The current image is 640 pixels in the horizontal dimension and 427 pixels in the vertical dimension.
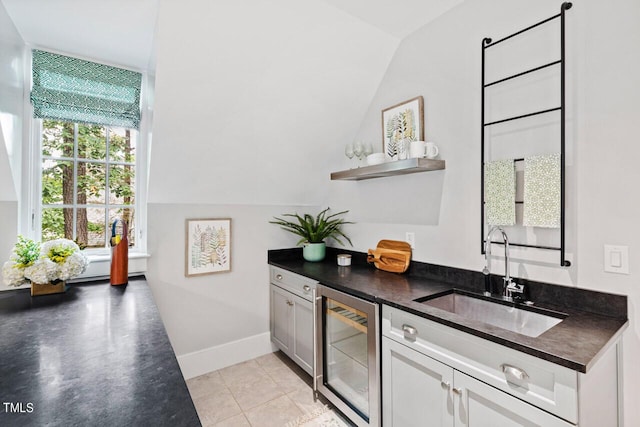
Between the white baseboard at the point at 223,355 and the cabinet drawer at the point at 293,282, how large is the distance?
0.57 meters

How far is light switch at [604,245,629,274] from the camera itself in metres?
1.27

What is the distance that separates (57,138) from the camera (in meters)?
2.14

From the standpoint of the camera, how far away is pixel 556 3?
1.45 metres

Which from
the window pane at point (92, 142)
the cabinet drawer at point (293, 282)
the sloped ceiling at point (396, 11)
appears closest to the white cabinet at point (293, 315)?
the cabinet drawer at point (293, 282)

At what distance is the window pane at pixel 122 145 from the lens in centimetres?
234

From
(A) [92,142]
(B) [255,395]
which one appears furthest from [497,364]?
(A) [92,142]

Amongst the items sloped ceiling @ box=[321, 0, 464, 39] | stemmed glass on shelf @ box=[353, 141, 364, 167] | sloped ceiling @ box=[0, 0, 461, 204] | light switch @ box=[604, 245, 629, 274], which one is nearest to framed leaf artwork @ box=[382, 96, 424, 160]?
stemmed glass on shelf @ box=[353, 141, 364, 167]

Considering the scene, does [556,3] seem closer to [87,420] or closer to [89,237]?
[87,420]

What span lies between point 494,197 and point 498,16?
37.8 inches

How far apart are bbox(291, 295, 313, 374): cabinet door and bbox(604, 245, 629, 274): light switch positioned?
1600 mm

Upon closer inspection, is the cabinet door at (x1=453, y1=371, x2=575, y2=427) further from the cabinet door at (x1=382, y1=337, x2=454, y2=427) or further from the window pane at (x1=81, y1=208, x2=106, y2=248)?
the window pane at (x1=81, y1=208, x2=106, y2=248)

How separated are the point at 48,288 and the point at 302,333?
1594 mm

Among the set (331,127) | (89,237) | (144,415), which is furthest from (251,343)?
(144,415)

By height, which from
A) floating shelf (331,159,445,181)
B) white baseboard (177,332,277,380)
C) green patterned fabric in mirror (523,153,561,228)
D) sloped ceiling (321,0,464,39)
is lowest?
white baseboard (177,332,277,380)
